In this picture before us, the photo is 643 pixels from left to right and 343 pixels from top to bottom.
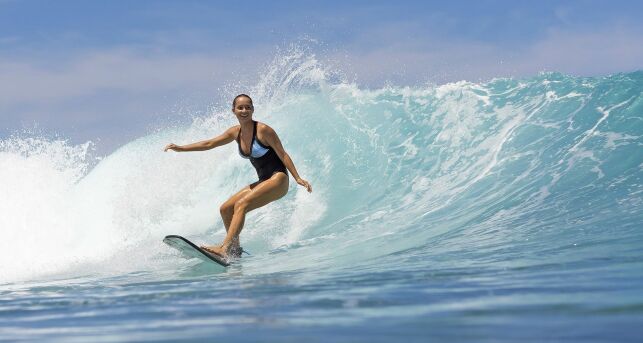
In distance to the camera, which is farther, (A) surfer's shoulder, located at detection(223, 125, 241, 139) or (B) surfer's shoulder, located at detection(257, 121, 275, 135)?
(A) surfer's shoulder, located at detection(223, 125, 241, 139)

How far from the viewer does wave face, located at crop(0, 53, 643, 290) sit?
970 centimetres

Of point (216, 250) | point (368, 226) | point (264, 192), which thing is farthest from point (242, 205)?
point (368, 226)

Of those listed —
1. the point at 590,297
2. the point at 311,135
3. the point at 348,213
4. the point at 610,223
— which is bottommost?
the point at 590,297

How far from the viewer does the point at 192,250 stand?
356 inches

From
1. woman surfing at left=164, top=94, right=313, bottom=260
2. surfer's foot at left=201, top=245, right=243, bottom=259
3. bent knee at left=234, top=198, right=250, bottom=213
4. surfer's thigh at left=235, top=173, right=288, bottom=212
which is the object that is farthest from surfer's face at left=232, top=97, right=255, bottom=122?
surfer's foot at left=201, top=245, right=243, bottom=259

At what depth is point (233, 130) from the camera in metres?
9.74

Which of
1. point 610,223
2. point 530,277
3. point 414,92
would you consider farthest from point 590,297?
point 414,92

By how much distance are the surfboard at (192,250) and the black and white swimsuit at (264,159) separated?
3.67 feet

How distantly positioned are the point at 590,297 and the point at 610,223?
527 centimetres

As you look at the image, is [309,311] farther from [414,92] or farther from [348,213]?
[414,92]

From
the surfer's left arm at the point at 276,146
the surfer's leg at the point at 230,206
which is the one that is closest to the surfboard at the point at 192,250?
the surfer's leg at the point at 230,206

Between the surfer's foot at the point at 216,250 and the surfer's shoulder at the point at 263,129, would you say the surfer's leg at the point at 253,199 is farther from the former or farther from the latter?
the surfer's shoulder at the point at 263,129

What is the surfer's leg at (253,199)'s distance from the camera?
9.38 metres

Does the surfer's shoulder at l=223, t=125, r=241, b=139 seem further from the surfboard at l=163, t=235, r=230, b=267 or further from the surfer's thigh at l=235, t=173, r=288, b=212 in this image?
the surfboard at l=163, t=235, r=230, b=267
